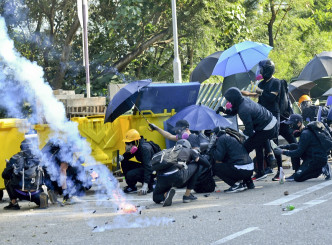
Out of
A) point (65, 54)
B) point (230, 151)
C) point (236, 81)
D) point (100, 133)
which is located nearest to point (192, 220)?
point (230, 151)

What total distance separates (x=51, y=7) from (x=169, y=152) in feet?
43.4

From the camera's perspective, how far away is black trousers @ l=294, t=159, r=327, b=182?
12.5 m

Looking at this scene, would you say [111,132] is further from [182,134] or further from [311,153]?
[311,153]

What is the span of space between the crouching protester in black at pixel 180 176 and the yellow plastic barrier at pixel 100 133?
287cm

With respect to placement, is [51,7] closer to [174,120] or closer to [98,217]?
[174,120]

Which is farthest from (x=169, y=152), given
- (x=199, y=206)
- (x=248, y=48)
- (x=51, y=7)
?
(x=51, y=7)

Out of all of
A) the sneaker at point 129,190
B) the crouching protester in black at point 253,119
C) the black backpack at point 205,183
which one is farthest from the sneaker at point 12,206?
the crouching protester in black at point 253,119

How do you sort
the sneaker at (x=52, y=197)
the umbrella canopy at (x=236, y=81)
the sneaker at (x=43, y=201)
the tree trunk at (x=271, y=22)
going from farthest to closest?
the tree trunk at (x=271, y=22), the umbrella canopy at (x=236, y=81), the sneaker at (x=52, y=197), the sneaker at (x=43, y=201)

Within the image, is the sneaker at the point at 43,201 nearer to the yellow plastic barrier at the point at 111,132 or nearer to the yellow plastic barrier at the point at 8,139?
the yellow plastic barrier at the point at 8,139

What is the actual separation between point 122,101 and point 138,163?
110cm

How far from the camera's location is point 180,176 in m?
10.8

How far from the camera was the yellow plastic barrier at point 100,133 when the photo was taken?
12586 millimetres

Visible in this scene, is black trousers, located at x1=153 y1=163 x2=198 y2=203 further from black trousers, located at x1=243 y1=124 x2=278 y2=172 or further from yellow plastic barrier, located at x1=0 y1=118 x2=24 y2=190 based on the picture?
yellow plastic barrier, located at x1=0 y1=118 x2=24 y2=190

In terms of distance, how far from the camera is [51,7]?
23.0 meters
